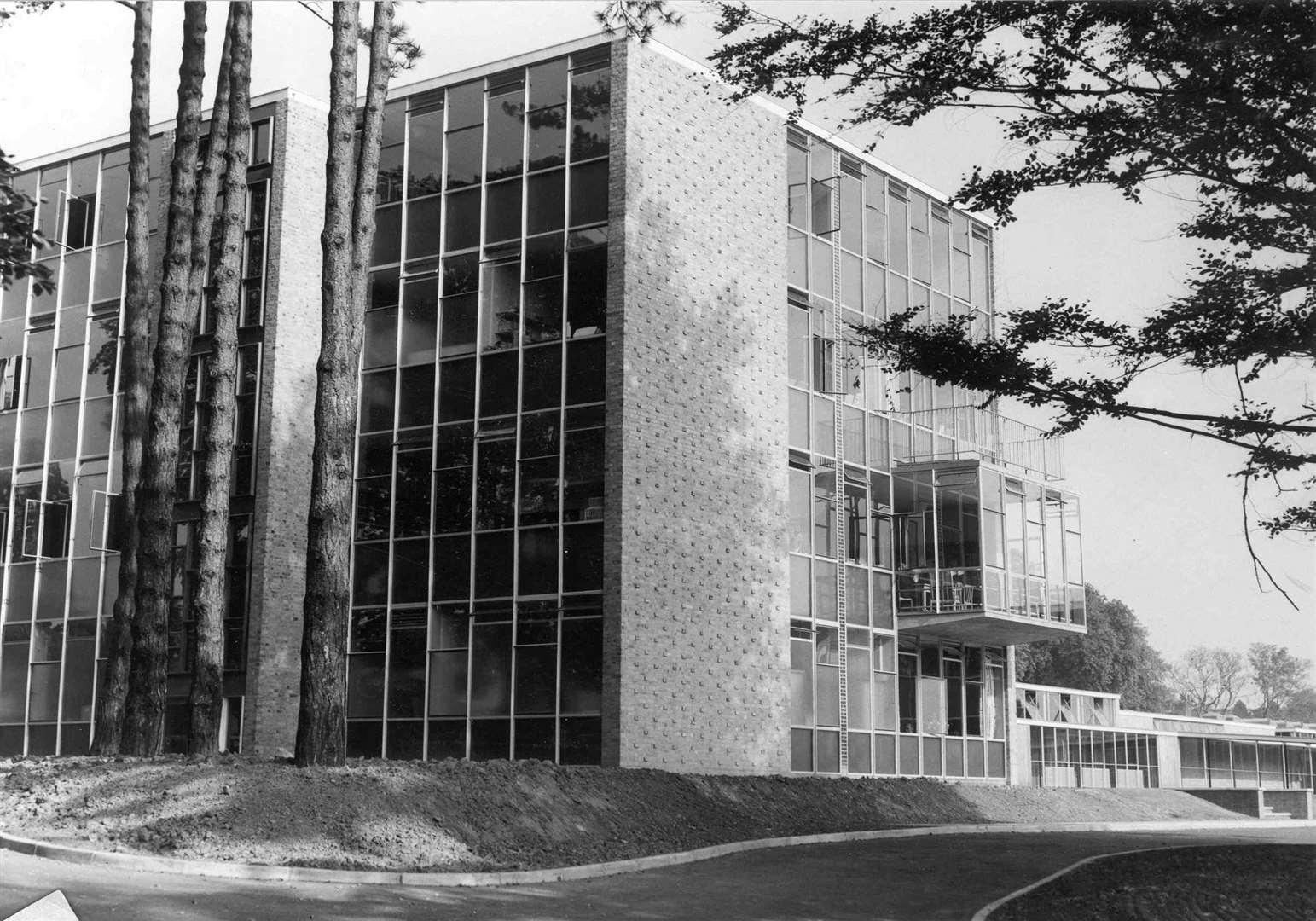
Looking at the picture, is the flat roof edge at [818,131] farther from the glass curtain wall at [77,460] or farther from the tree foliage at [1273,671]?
the tree foliage at [1273,671]

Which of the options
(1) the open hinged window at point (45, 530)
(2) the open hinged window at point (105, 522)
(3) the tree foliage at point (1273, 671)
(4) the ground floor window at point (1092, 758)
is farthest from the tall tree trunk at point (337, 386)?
(3) the tree foliage at point (1273, 671)

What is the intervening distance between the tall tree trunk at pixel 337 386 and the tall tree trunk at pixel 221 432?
228 centimetres

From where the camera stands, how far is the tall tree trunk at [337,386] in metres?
17.5

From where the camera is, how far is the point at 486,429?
88.6 feet

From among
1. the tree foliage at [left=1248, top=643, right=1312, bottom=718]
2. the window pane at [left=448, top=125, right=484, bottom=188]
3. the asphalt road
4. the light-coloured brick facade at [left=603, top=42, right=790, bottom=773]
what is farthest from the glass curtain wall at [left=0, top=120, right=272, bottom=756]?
the tree foliage at [left=1248, top=643, right=1312, bottom=718]

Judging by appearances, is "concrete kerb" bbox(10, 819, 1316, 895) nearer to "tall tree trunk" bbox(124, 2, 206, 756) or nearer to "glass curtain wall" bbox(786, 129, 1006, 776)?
"tall tree trunk" bbox(124, 2, 206, 756)

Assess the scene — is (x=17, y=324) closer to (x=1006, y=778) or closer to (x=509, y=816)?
(x=509, y=816)

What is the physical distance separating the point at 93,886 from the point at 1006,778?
24.2 metres

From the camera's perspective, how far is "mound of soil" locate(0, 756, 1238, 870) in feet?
50.1

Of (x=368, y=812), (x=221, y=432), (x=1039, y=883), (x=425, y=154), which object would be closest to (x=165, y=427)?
(x=221, y=432)

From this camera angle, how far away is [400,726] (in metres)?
26.8

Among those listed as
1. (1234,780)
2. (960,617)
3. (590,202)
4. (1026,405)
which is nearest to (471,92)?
(590,202)

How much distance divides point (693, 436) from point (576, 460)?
2.08 metres

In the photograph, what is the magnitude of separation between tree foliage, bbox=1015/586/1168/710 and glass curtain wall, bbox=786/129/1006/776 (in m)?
45.9
